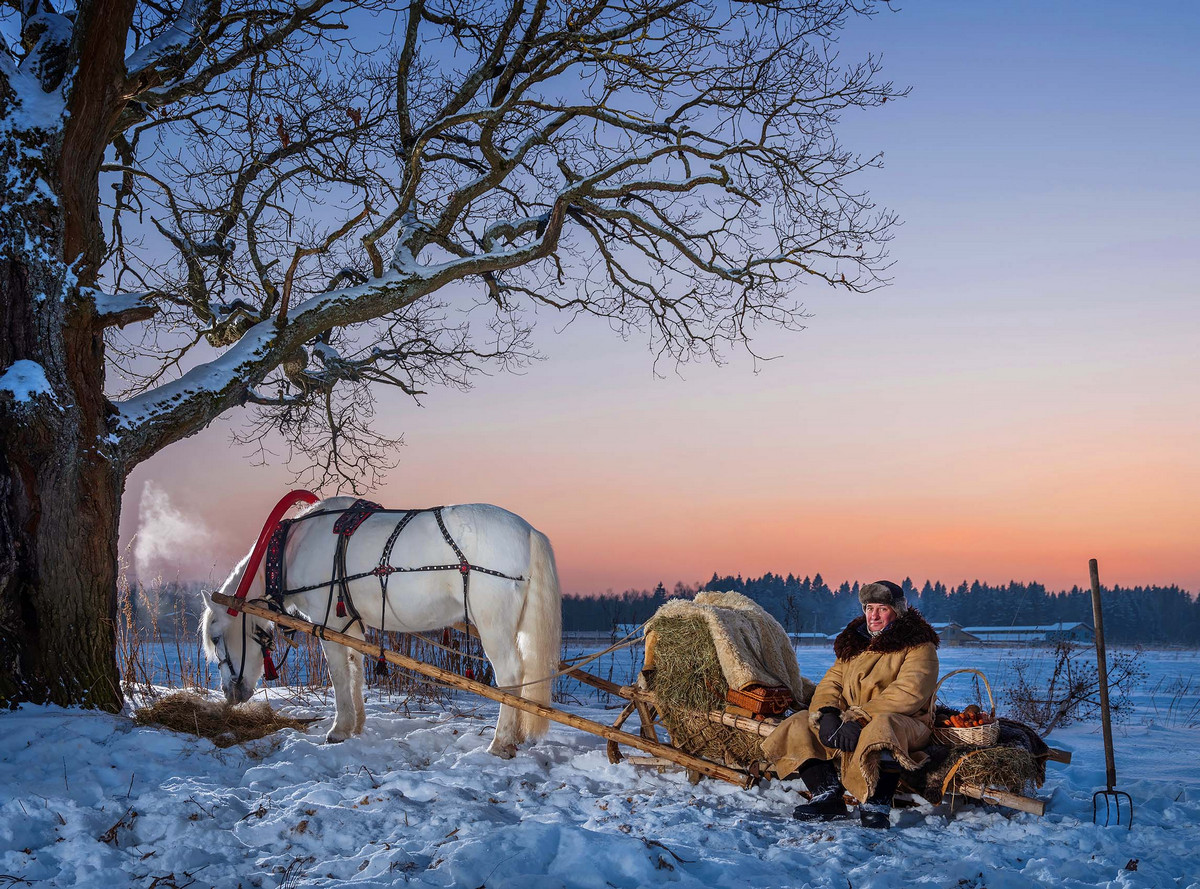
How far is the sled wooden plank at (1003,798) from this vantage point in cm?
426

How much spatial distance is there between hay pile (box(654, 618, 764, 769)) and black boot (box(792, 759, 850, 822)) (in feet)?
1.84

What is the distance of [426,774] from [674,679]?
176cm

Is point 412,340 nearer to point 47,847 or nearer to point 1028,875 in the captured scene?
point 47,847

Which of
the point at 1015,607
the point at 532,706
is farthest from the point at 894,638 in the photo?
the point at 1015,607

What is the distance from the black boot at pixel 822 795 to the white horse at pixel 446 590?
2011mm

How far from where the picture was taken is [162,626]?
930 cm

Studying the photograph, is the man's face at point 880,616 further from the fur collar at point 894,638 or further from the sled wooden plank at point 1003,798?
the sled wooden plank at point 1003,798

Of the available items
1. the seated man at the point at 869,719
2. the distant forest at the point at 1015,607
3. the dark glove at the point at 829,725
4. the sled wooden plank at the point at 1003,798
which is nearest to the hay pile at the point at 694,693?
the seated man at the point at 869,719

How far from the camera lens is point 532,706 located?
5508 mm

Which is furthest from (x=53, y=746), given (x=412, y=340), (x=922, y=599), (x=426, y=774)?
(x=922, y=599)

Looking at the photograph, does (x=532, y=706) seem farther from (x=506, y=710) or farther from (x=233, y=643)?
(x=233, y=643)

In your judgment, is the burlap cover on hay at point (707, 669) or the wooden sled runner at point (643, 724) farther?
the burlap cover on hay at point (707, 669)

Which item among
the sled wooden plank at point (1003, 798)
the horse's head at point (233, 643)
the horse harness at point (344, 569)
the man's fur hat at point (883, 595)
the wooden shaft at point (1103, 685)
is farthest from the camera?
the horse's head at point (233, 643)

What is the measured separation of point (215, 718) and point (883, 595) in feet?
16.7
